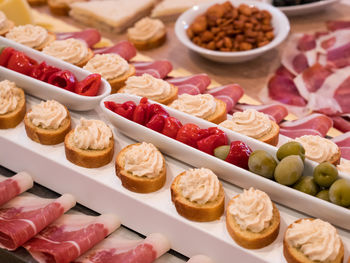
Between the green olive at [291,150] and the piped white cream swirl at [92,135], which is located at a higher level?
the piped white cream swirl at [92,135]

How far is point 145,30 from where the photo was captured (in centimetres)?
370

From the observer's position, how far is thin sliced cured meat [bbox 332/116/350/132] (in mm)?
2862

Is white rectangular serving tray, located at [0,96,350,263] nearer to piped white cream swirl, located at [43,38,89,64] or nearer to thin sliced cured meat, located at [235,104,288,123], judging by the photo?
piped white cream swirl, located at [43,38,89,64]

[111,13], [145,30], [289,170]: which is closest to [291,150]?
[289,170]

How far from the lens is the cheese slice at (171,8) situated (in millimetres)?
3971

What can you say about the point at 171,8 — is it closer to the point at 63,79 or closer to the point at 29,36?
the point at 29,36

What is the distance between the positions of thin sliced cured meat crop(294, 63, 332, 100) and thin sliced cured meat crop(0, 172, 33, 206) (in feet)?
5.68

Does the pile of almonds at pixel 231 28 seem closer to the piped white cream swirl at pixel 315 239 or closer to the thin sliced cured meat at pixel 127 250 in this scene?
the thin sliced cured meat at pixel 127 250

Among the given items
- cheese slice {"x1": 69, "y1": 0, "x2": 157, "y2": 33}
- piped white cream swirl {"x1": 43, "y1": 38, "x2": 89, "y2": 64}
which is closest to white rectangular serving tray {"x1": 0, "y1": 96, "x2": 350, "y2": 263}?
piped white cream swirl {"x1": 43, "y1": 38, "x2": 89, "y2": 64}

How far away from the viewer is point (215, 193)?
6.14ft

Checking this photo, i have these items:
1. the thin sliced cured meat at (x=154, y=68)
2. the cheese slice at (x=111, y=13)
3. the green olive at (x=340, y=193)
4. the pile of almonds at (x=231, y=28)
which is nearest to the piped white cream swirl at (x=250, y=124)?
the green olive at (x=340, y=193)

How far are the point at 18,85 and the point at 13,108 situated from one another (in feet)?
0.79

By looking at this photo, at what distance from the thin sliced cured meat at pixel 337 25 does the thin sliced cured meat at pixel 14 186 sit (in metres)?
2.57

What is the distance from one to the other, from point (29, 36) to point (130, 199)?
1.38 meters
